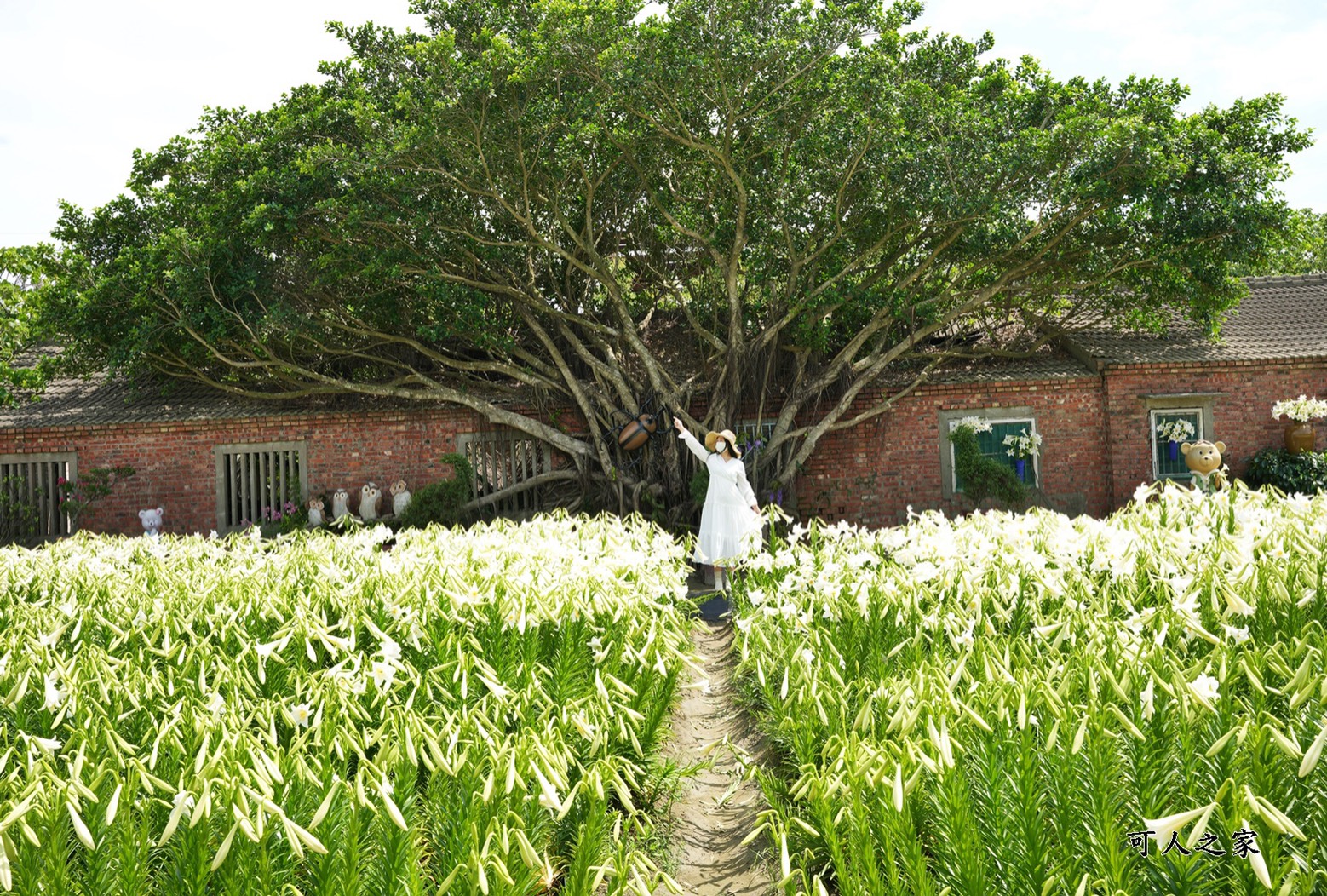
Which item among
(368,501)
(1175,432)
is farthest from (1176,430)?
(368,501)

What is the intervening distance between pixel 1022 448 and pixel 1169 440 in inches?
95.1

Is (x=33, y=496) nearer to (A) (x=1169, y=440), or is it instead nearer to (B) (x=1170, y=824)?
(B) (x=1170, y=824)

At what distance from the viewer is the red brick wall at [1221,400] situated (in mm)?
15906

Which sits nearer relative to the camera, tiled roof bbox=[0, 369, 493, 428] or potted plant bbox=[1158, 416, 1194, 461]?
potted plant bbox=[1158, 416, 1194, 461]

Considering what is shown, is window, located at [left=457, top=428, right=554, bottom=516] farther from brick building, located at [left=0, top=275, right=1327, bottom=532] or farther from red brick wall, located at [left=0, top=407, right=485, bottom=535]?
red brick wall, located at [left=0, top=407, right=485, bottom=535]

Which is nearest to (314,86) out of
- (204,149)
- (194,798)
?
(204,149)

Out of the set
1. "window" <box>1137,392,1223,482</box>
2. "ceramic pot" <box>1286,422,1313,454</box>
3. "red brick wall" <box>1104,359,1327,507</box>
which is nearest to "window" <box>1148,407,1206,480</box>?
"window" <box>1137,392,1223,482</box>

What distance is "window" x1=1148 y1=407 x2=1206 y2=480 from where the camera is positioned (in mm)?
15945

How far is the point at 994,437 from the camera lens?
1614 centimetres

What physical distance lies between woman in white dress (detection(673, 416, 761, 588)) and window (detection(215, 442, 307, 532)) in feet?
30.1

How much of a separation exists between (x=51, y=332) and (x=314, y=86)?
18.5ft

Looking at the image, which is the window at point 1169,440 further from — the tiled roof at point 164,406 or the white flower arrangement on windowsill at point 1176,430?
the tiled roof at point 164,406

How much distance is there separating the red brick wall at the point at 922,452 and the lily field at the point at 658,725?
10233mm

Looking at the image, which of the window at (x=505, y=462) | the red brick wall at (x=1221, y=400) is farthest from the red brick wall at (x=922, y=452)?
the window at (x=505, y=462)
